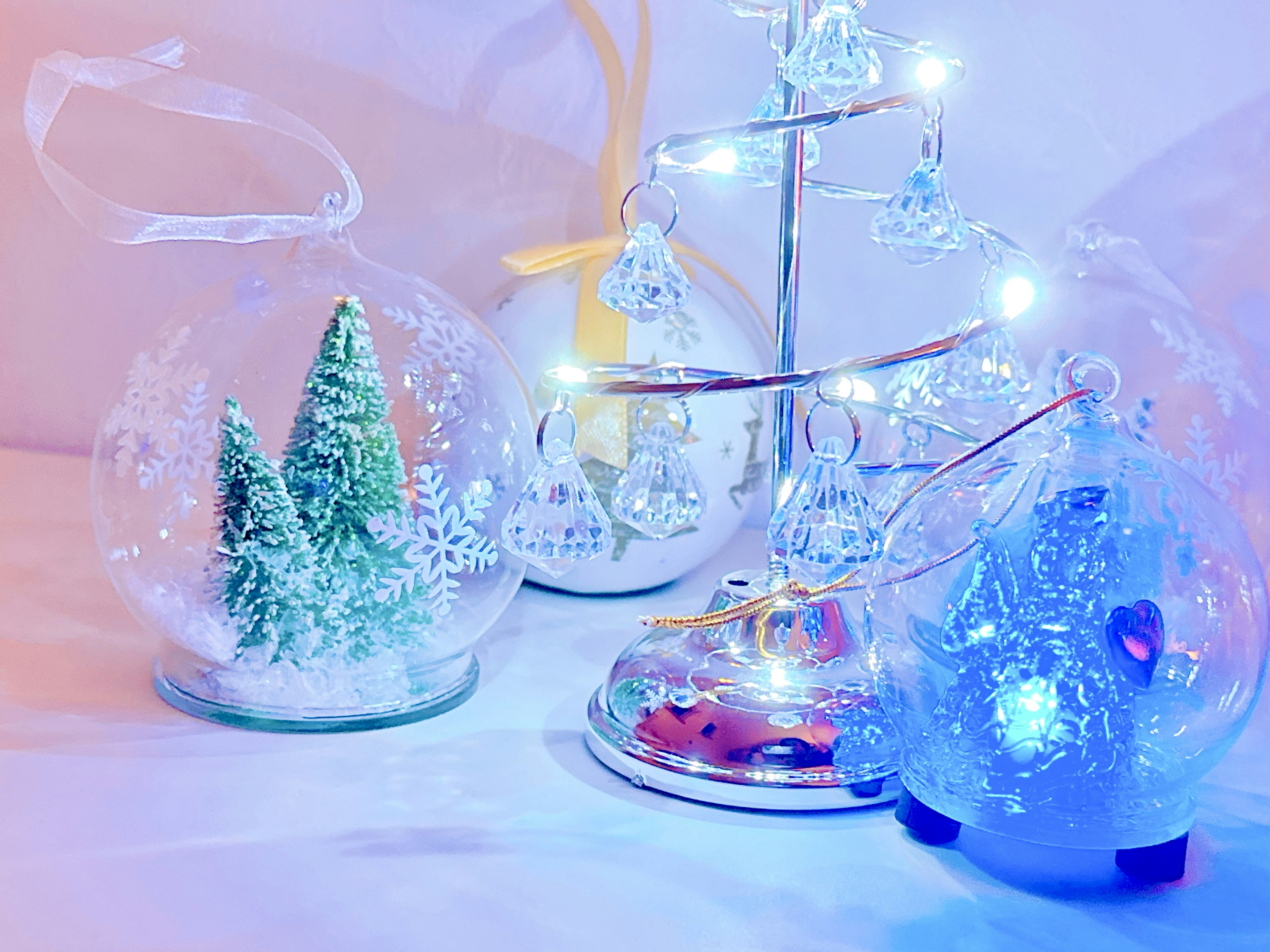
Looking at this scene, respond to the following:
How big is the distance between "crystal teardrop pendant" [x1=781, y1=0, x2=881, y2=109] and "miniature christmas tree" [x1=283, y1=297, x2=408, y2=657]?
0.95 feet

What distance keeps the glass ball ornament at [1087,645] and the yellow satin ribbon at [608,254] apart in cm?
38

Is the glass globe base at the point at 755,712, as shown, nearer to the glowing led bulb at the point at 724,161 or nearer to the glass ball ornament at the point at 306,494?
the glass ball ornament at the point at 306,494

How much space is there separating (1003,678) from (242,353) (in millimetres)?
456

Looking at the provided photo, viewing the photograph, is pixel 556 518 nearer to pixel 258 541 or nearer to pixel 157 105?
pixel 258 541

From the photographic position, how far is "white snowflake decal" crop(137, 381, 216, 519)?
2.33ft

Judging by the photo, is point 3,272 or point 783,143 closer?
point 783,143

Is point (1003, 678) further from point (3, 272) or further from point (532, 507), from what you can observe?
point (3, 272)

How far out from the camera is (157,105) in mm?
731

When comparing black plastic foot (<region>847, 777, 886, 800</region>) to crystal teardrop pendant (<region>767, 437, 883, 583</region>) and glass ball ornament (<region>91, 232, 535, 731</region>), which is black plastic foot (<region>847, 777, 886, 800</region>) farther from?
glass ball ornament (<region>91, 232, 535, 731</region>)

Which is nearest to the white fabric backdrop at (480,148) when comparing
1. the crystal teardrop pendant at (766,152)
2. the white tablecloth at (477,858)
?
the crystal teardrop pendant at (766,152)

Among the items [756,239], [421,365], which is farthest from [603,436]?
[756,239]

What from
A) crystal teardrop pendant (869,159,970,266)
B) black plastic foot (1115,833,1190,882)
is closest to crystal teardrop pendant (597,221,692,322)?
crystal teardrop pendant (869,159,970,266)

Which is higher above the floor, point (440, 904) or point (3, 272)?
point (3, 272)

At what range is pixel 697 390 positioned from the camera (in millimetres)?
623
